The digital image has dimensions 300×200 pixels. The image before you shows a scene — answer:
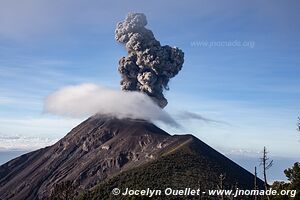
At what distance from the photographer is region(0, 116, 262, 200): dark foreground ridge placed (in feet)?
414

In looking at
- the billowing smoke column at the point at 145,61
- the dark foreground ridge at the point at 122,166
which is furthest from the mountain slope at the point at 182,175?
the billowing smoke column at the point at 145,61

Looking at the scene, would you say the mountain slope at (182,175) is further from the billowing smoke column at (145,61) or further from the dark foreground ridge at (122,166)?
the billowing smoke column at (145,61)

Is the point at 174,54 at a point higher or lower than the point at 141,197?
higher

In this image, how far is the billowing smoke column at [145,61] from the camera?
6939 inches

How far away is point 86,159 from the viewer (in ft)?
582

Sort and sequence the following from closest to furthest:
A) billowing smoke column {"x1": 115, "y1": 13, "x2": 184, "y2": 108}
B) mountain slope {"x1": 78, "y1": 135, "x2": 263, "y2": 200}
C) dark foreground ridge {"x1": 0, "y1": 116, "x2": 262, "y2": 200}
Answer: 1. mountain slope {"x1": 78, "y1": 135, "x2": 263, "y2": 200}
2. dark foreground ridge {"x1": 0, "y1": 116, "x2": 262, "y2": 200}
3. billowing smoke column {"x1": 115, "y1": 13, "x2": 184, "y2": 108}

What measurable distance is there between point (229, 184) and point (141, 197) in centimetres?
8284

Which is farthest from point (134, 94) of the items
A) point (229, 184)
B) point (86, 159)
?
point (229, 184)

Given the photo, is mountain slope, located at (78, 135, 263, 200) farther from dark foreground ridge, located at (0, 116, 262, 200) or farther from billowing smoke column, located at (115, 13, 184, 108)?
billowing smoke column, located at (115, 13, 184, 108)

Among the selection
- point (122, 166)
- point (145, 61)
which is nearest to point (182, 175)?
point (122, 166)

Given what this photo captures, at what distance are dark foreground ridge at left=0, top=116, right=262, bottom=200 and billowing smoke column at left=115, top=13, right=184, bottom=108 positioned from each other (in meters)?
19.3

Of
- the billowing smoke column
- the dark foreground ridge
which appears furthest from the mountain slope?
the billowing smoke column

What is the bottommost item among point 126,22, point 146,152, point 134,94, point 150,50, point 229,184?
point 229,184

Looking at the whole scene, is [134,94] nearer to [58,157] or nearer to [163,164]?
[58,157]
